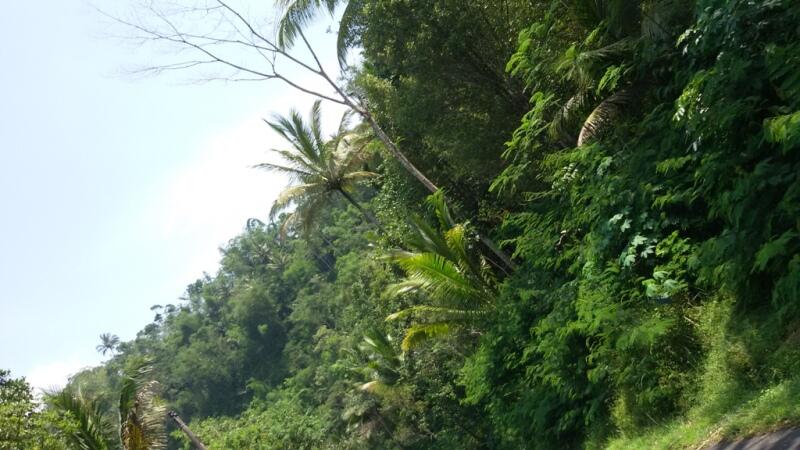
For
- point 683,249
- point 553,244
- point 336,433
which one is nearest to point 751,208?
point 683,249

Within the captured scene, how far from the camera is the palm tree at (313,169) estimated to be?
21.3 metres

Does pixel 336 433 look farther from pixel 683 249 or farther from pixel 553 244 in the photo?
pixel 683 249

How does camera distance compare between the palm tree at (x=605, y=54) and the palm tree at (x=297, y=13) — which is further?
the palm tree at (x=297, y=13)

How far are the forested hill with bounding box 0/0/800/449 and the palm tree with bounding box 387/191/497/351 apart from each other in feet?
0.16

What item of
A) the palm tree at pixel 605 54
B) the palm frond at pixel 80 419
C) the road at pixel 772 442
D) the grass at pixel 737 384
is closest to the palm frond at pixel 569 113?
the palm tree at pixel 605 54

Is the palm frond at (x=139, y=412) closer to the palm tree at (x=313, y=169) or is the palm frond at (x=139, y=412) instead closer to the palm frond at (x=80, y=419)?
the palm frond at (x=80, y=419)

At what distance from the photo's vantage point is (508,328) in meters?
12.2

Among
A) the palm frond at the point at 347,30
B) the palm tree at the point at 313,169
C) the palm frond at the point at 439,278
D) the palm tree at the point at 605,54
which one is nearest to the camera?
the palm tree at the point at 605,54

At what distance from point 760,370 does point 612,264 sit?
2584 mm

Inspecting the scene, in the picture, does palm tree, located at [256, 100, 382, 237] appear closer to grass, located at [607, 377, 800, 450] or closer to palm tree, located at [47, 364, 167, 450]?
palm tree, located at [47, 364, 167, 450]

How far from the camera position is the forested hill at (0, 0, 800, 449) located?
6.92 meters

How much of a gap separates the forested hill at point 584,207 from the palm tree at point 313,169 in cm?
7

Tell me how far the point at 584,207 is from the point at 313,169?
40.9 feet

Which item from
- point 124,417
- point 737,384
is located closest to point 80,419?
point 124,417
